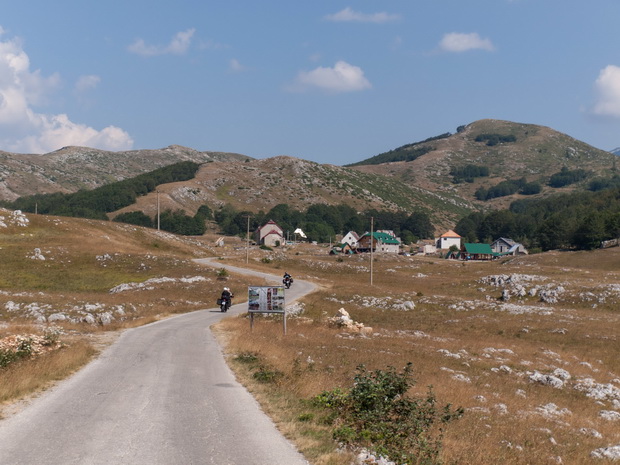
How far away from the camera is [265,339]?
25656 mm

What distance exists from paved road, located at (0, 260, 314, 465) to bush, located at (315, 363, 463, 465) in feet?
5.27

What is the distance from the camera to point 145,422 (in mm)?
11344

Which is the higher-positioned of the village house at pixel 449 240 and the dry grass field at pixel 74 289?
the village house at pixel 449 240

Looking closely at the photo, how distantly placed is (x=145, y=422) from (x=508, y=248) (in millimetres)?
174877

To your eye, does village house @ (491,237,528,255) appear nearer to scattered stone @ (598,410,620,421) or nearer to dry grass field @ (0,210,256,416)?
dry grass field @ (0,210,256,416)

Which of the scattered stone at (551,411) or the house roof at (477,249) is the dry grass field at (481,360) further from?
the house roof at (477,249)

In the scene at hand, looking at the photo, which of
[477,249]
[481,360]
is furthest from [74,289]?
[477,249]

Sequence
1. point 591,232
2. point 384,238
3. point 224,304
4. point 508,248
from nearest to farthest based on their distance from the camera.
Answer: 1. point 224,304
2. point 591,232
3. point 508,248
4. point 384,238

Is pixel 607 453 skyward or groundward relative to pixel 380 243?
groundward

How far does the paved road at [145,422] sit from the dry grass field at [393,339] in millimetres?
791

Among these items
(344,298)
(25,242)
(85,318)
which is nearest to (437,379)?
(85,318)

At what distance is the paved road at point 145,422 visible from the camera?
922 centimetres

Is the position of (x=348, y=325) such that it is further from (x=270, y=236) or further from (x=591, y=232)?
(x=270, y=236)

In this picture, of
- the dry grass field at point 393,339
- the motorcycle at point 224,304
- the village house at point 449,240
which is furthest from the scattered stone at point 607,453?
the village house at point 449,240
